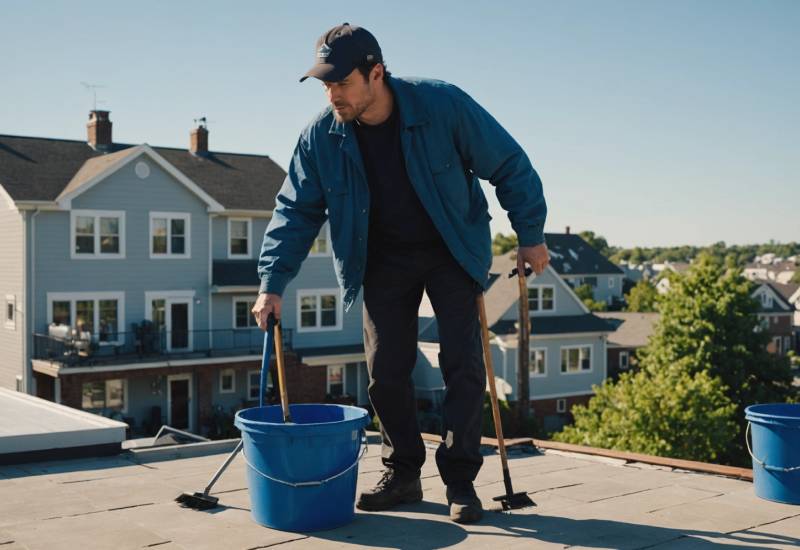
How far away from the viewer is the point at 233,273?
30.3m

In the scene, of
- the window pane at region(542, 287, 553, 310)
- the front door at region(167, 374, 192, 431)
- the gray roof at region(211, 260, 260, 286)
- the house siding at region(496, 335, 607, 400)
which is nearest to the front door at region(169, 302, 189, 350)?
the front door at region(167, 374, 192, 431)

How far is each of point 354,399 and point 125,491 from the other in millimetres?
28923

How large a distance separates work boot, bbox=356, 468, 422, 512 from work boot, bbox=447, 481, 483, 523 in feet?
0.79

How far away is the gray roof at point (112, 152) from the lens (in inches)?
1060

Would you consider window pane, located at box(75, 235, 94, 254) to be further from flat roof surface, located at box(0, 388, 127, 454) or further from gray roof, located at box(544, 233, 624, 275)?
gray roof, located at box(544, 233, 624, 275)

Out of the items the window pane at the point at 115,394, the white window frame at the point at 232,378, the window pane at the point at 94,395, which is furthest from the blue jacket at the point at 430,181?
the white window frame at the point at 232,378

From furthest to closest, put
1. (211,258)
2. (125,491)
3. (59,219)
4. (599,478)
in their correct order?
1. (211,258)
2. (59,219)
3. (599,478)
4. (125,491)

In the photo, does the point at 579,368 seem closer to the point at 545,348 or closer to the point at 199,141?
the point at 545,348

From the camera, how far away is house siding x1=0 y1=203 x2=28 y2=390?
86.6ft

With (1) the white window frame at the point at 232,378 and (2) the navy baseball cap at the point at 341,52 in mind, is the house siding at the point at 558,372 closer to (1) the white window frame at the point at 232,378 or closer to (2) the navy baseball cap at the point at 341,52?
(1) the white window frame at the point at 232,378

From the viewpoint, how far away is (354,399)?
3338 cm

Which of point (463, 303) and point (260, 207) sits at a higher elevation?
point (260, 207)

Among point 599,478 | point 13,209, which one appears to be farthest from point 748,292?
point 599,478

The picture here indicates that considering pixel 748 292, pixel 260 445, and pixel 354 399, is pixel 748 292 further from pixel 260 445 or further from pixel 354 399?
pixel 260 445
